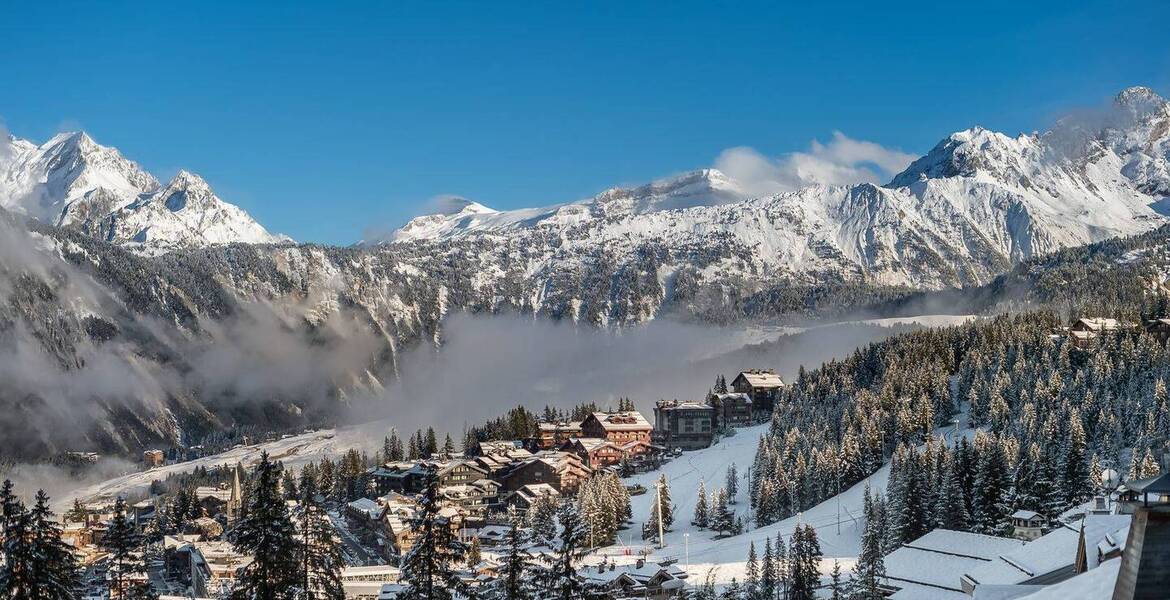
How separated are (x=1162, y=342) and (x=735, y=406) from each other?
212 ft

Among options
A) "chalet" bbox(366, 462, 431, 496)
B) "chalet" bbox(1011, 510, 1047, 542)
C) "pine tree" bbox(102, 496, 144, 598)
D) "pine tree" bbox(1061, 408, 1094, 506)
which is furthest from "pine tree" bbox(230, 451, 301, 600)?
"chalet" bbox(366, 462, 431, 496)

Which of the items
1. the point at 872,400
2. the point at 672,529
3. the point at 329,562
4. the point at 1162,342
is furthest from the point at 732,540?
the point at 329,562

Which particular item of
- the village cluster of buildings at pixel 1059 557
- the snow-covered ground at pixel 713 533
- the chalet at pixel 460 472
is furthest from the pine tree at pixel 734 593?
the chalet at pixel 460 472

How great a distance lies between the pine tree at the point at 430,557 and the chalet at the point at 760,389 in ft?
474

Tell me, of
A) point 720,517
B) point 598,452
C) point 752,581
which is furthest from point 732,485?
point 752,581

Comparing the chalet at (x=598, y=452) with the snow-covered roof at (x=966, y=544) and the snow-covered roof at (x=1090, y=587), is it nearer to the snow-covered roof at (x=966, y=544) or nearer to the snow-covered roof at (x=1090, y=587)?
the snow-covered roof at (x=966, y=544)

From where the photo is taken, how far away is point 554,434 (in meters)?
174

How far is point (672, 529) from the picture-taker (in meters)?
113

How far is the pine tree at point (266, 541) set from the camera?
107 feet

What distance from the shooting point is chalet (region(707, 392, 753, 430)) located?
571 ft

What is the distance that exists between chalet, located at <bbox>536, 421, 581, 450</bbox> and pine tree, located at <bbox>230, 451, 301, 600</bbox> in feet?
449

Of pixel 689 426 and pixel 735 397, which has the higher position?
pixel 735 397

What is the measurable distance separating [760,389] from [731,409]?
27.8 ft

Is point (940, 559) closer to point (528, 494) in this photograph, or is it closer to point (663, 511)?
point (663, 511)
